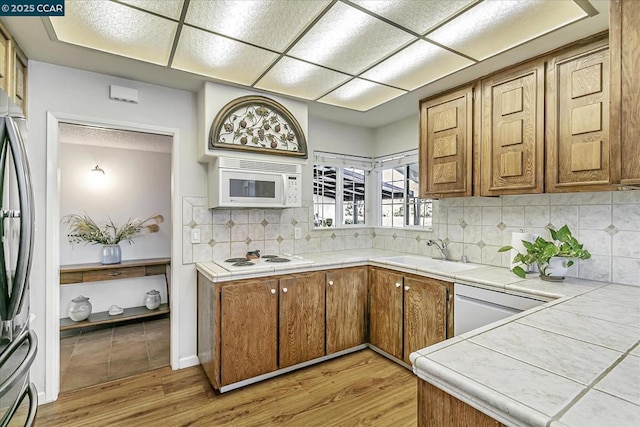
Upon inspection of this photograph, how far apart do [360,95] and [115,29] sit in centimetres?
190

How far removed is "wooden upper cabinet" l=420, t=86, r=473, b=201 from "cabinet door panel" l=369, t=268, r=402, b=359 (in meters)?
0.85

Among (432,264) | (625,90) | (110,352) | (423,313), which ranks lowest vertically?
(110,352)

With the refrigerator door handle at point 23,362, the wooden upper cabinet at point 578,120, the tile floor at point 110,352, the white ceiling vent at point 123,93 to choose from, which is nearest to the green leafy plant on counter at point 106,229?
the tile floor at point 110,352

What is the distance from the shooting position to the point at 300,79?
254cm

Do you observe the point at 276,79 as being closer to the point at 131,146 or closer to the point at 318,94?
the point at 318,94

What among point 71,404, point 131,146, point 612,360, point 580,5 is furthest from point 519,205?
point 131,146

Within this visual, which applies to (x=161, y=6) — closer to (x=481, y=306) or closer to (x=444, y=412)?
(x=444, y=412)

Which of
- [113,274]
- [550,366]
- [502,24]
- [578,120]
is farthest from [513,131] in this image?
[113,274]

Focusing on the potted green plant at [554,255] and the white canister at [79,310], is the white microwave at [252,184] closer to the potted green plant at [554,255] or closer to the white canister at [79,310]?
the potted green plant at [554,255]

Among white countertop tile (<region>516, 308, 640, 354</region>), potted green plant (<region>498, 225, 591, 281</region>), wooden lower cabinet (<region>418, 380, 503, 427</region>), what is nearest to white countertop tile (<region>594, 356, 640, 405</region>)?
white countertop tile (<region>516, 308, 640, 354</region>)

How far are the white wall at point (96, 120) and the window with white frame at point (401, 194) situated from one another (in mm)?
2129

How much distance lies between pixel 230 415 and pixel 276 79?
2.48 meters

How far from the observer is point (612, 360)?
0.88m

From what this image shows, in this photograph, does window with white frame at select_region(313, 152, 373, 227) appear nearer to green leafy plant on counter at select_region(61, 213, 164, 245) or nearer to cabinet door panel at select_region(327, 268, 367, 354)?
cabinet door panel at select_region(327, 268, 367, 354)
